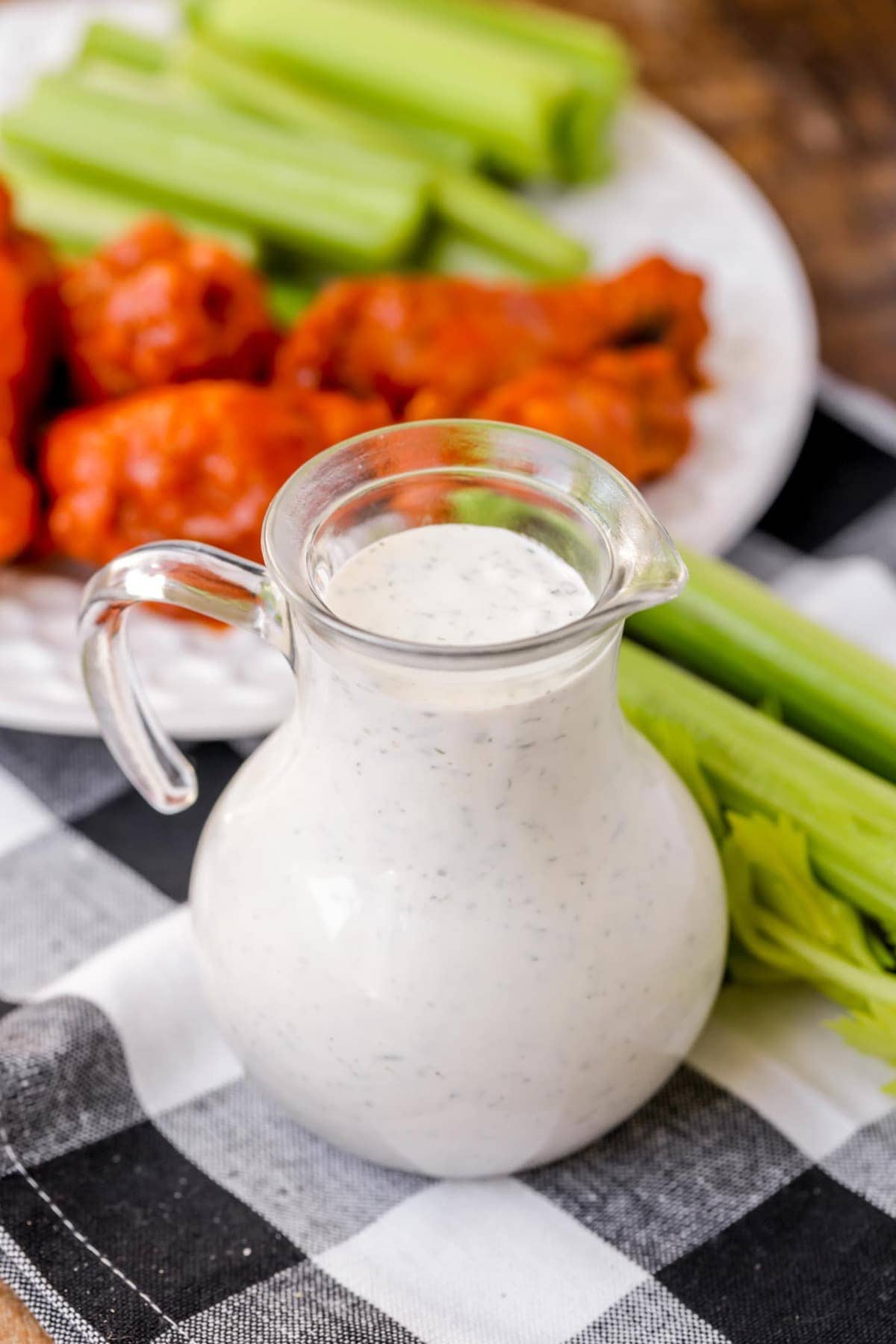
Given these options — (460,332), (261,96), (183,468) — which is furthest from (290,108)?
(183,468)

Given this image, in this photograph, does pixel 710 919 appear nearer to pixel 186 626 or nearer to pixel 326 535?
pixel 326 535

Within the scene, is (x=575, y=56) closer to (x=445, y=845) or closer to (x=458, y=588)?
(x=458, y=588)

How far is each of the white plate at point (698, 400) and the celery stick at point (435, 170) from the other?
8 cm

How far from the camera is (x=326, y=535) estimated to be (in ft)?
3.35

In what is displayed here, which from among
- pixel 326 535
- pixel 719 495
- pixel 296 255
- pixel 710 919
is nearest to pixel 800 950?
pixel 710 919

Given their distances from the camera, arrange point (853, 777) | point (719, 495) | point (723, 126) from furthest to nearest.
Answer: point (723, 126) → point (719, 495) → point (853, 777)

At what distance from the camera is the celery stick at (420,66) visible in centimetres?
243

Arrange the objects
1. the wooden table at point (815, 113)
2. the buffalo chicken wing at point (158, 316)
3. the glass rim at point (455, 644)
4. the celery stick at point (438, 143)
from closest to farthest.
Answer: the glass rim at point (455, 644) → the buffalo chicken wing at point (158, 316) → the wooden table at point (815, 113) → the celery stick at point (438, 143)

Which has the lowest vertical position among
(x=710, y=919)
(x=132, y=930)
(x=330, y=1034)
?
(x=132, y=930)

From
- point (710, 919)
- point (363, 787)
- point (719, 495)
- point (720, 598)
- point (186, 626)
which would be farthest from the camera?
point (719, 495)

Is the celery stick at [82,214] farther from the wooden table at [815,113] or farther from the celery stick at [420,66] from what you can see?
the wooden table at [815,113]

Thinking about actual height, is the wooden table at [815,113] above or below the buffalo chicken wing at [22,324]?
above

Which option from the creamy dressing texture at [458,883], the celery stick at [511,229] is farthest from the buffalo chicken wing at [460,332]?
the creamy dressing texture at [458,883]

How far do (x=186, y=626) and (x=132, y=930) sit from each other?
417mm
